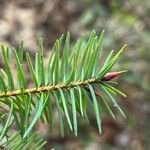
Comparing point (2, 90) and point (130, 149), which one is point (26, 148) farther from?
point (130, 149)

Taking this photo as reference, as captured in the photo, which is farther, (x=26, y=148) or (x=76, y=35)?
(x=76, y=35)

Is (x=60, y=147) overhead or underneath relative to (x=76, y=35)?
underneath

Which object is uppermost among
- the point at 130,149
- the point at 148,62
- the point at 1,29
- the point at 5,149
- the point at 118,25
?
the point at 1,29

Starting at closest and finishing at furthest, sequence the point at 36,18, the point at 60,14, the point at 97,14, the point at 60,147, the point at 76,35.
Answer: the point at 60,147, the point at 97,14, the point at 76,35, the point at 36,18, the point at 60,14

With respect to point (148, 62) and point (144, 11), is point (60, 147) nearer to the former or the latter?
point (148, 62)

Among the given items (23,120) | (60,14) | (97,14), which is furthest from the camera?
(60,14)

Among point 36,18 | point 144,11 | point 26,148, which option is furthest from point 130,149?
point 26,148
